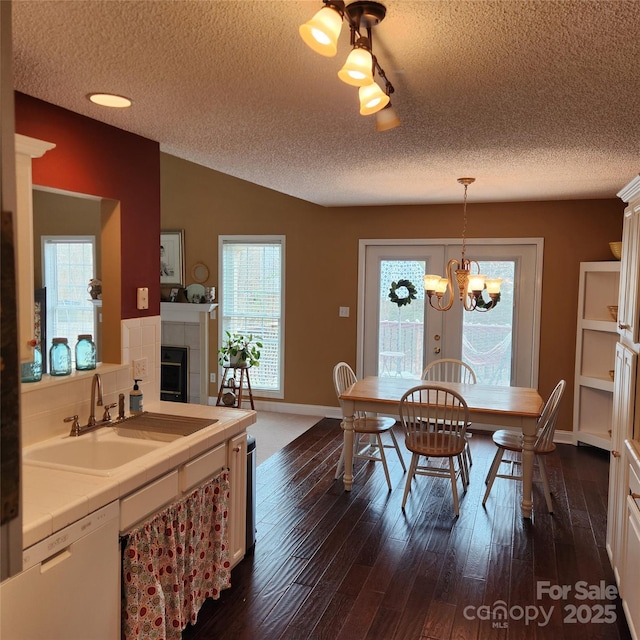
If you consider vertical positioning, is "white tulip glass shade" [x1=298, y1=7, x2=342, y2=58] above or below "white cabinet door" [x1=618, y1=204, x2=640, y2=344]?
above

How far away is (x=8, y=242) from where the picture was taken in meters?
0.69

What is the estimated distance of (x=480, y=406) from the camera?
392 centimetres

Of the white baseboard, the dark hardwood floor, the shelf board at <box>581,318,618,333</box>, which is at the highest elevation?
the shelf board at <box>581,318,618,333</box>

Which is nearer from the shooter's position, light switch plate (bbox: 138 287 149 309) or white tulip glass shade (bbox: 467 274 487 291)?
A: light switch plate (bbox: 138 287 149 309)

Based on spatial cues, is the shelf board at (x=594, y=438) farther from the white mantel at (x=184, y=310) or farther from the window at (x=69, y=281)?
the window at (x=69, y=281)

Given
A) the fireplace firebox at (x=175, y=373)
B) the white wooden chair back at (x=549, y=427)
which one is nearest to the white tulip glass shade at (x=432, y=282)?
the white wooden chair back at (x=549, y=427)

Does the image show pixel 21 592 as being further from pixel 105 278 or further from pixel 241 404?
pixel 241 404

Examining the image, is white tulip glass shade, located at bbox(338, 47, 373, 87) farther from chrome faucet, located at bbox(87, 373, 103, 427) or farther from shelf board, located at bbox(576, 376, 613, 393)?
shelf board, located at bbox(576, 376, 613, 393)

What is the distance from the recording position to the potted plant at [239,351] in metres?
6.03

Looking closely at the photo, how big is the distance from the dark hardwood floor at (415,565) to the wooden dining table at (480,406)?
11.0 inches

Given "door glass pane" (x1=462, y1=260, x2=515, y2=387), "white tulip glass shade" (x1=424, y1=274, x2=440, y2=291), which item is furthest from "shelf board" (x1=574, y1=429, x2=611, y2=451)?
"white tulip glass shade" (x1=424, y1=274, x2=440, y2=291)

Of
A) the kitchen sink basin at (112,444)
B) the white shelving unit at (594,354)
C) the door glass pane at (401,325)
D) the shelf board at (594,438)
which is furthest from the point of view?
the door glass pane at (401,325)

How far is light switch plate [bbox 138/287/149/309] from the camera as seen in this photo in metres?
3.12

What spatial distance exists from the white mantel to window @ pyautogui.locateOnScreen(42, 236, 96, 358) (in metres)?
0.89
